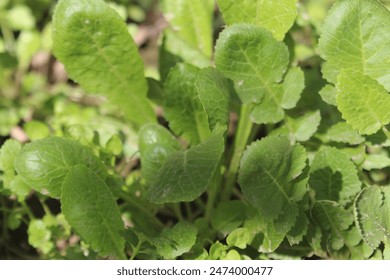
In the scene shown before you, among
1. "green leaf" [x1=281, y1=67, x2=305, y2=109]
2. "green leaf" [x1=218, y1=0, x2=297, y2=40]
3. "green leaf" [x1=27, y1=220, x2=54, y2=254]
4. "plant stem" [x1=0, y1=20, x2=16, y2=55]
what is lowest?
"green leaf" [x1=27, y1=220, x2=54, y2=254]

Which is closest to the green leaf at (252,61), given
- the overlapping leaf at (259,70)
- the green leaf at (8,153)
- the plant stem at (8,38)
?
the overlapping leaf at (259,70)

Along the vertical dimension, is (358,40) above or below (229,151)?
above

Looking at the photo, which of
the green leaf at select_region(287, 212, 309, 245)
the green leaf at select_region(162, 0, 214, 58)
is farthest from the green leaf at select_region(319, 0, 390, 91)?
the green leaf at select_region(162, 0, 214, 58)

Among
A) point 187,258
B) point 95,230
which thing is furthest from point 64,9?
point 187,258

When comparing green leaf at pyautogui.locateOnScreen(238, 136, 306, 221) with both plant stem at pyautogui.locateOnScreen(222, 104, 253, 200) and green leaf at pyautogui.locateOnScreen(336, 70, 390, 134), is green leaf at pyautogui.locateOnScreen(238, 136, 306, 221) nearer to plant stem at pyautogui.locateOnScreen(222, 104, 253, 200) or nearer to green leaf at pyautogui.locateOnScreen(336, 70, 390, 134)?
green leaf at pyautogui.locateOnScreen(336, 70, 390, 134)

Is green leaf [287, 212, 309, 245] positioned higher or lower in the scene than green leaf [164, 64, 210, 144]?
lower

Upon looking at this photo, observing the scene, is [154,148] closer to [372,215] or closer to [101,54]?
[101,54]

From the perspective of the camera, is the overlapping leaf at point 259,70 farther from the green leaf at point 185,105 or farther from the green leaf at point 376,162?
the green leaf at point 376,162

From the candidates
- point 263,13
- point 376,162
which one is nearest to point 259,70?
point 263,13

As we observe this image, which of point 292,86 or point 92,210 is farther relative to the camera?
point 292,86
